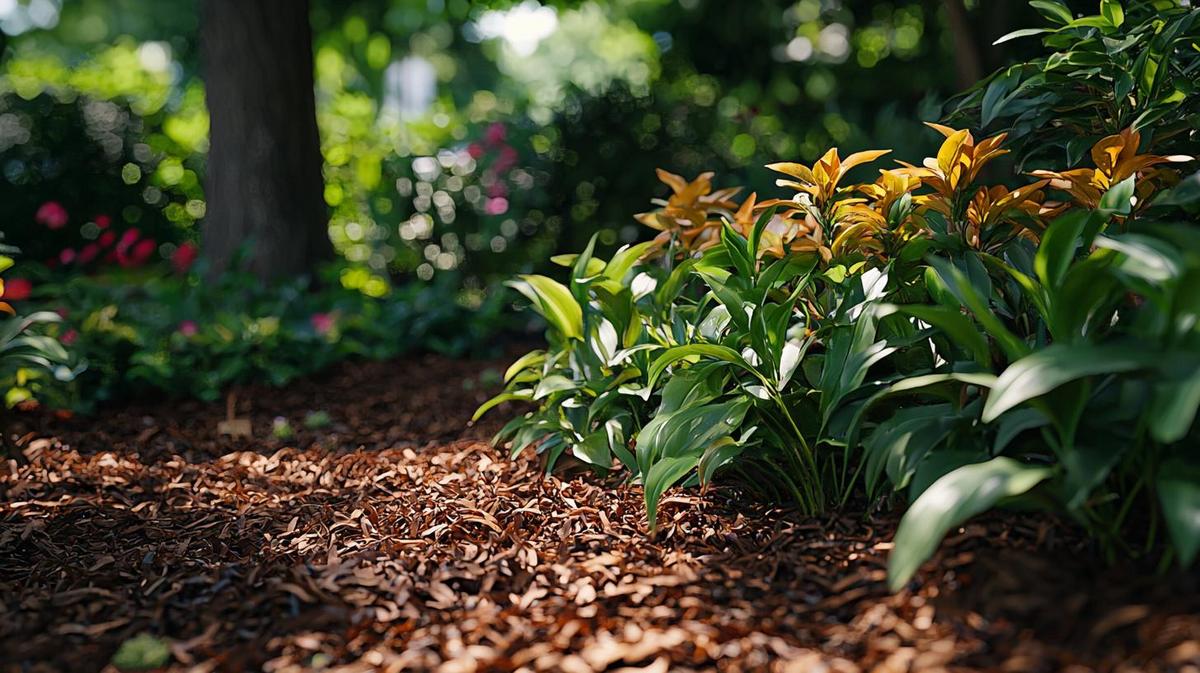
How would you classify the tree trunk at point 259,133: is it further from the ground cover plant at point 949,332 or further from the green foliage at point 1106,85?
the green foliage at point 1106,85

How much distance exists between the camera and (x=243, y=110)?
548cm

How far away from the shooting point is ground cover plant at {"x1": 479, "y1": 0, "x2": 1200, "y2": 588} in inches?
58.7

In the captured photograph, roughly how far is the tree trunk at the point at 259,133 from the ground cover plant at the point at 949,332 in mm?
3203

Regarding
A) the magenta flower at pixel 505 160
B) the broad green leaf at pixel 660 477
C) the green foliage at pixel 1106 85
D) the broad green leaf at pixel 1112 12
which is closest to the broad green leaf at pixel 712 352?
the broad green leaf at pixel 660 477

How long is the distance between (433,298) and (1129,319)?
383 cm

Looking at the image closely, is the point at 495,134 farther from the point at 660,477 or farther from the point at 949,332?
the point at 949,332

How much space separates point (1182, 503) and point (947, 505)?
0.33 meters

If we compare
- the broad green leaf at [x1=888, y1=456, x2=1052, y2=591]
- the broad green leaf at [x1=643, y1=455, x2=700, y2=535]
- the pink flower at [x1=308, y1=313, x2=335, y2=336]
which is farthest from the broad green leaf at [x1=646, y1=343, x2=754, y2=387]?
the pink flower at [x1=308, y1=313, x2=335, y2=336]

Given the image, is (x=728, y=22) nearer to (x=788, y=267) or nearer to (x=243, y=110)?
(x=243, y=110)

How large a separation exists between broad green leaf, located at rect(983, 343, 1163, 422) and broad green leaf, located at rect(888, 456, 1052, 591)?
4.3 inches

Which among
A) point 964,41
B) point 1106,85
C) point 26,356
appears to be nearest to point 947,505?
Answer: point 1106,85

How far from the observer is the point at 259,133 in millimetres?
5504

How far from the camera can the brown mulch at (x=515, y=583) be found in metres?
Result: 1.50

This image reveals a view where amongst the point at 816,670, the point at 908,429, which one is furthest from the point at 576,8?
the point at 816,670
